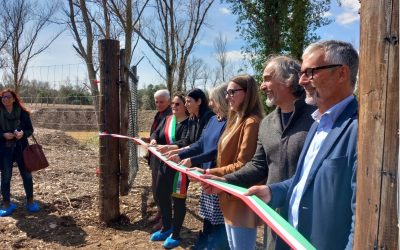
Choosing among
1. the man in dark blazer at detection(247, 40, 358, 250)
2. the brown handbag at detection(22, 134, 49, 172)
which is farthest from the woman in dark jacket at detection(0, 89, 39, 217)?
the man in dark blazer at detection(247, 40, 358, 250)

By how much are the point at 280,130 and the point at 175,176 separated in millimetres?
2139

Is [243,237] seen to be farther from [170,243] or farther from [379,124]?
[379,124]

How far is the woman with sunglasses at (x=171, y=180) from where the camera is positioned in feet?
14.0

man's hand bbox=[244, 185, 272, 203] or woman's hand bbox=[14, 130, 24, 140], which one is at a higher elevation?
woman's hand bbox=[14, 130, 24, 140]

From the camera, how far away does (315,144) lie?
179 centimetres

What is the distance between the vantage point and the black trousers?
426 cm

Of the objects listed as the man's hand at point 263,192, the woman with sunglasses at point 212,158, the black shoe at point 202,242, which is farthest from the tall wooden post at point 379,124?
the black shoe at point 202,242

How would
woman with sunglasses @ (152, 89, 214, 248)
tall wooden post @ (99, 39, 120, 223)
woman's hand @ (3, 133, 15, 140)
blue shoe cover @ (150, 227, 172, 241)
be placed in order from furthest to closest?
1. woman's hand @ (3, 133, 15, 140)
2. tall wooden post @ (99, 39, 120, 223)
3. blue shoe cover @ (150, 227, 172, 241)
4. woman with sunglasses @ (152, 89, 214, 248)

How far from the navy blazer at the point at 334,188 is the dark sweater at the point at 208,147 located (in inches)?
67.2

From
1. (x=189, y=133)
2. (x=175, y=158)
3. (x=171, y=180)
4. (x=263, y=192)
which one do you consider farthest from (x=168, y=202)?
(x=263, y=192)

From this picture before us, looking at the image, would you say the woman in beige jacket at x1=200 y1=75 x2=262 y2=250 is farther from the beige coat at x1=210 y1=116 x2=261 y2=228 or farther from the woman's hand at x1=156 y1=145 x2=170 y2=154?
the woman's hand at x1=156 y1=145 x2=170 y2=154

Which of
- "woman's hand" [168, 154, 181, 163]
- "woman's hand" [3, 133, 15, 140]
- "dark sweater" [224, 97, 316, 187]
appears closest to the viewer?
"dark sweater" [224, 97, 316, 187]

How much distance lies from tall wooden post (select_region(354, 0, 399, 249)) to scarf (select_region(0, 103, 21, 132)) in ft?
16.9

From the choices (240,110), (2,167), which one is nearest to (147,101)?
(2,167)
